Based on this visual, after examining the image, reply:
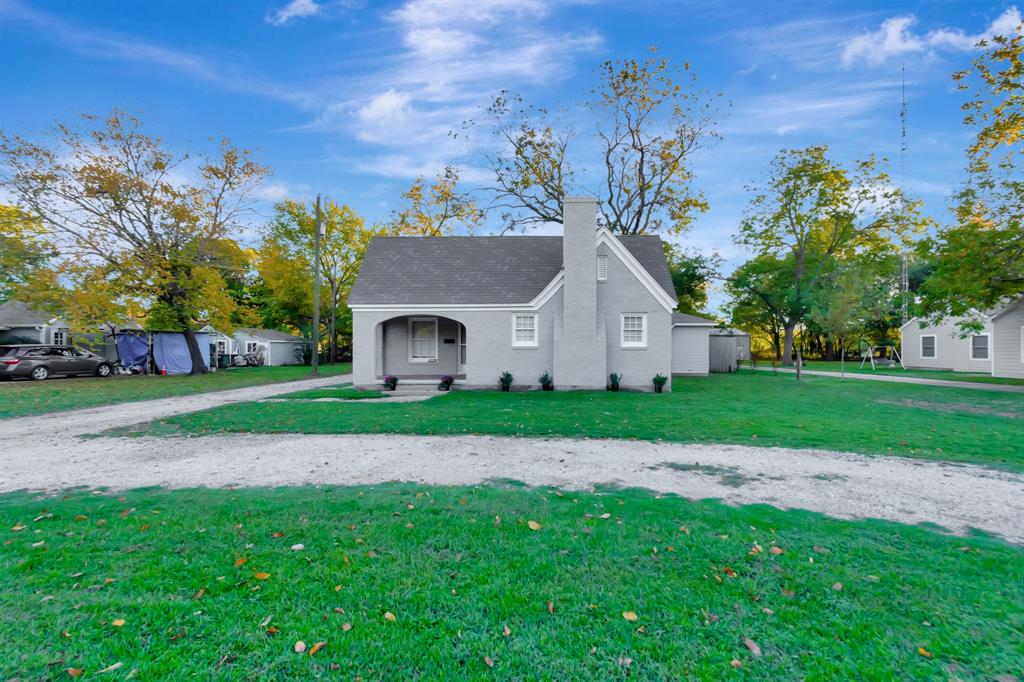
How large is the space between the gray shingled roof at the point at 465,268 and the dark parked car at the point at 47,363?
668 inches

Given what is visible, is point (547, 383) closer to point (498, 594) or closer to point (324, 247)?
point (498, 594)

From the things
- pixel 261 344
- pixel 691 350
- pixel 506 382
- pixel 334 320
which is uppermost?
pixel 334 320

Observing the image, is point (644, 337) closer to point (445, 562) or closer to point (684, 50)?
point (445, 562)

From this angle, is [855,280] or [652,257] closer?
[652,257]

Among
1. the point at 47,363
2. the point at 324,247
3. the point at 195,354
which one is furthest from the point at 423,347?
the point at 324,247

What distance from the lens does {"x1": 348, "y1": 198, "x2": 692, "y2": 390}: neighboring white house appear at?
17.7m

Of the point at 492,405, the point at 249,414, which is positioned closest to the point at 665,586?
the point at 492,405

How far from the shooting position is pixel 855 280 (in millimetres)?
31672

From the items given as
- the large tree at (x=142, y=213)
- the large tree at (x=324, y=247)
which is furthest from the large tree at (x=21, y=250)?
the large tree at (x=324, y=247)

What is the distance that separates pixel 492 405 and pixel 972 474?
9.93 meters

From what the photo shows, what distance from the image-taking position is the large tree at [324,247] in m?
40.0

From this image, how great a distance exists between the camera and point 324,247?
40312 mm

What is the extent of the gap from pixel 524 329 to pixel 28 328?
103ft

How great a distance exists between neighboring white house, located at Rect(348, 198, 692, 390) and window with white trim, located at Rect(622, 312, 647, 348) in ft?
0.13
